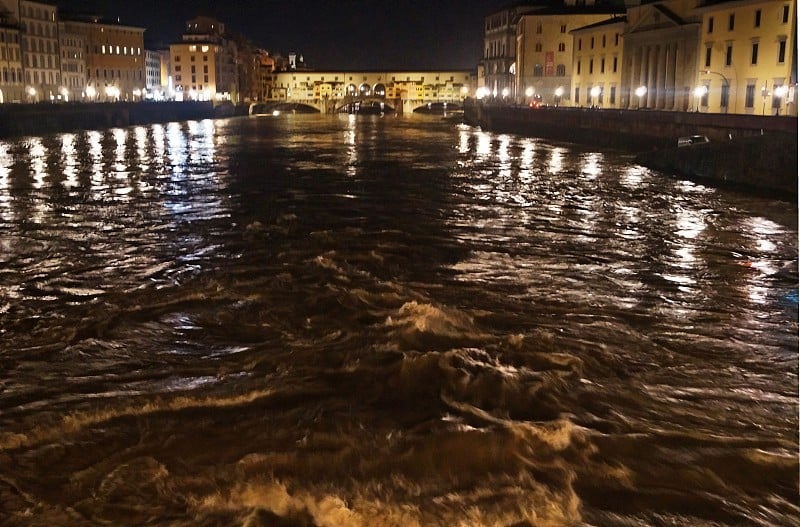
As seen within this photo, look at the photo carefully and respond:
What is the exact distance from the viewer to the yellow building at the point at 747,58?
44062 mm

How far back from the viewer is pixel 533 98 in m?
86.9

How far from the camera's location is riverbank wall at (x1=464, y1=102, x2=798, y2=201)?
87.6ft

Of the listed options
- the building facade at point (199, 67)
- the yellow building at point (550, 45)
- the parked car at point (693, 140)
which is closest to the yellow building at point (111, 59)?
the building facade at point (199, 67)

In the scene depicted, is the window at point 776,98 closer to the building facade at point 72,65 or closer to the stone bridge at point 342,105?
the building facade at point 72,65

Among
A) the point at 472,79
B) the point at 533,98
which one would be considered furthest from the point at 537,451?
the point at 472,79

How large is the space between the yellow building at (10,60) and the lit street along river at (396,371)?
226 ft

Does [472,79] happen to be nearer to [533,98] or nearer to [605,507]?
[533,98]

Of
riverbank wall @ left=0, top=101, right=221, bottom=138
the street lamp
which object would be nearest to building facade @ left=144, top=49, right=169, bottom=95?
riverbank wall @ left=0, top=101, right=221, bottom=138

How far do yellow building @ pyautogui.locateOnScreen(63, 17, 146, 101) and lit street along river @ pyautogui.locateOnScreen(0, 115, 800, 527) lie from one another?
9023 cm

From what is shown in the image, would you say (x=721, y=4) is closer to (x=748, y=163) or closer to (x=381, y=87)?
(x=748, y=163)

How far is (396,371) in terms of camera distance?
924 centimetres

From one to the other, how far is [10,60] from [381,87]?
72.1m

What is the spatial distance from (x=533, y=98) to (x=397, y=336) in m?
79.8

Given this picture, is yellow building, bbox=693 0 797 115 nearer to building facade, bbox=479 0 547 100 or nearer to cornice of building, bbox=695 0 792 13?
cornice of building, bbox=695 0 792 13
